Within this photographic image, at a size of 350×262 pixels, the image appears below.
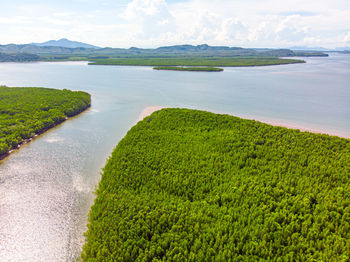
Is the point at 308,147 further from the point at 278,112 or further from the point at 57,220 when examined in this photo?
the point at 57,220

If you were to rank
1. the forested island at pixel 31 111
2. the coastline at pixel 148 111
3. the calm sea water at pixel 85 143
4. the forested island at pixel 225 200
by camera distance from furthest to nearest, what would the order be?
the coastline at pixel 148 111 < the forested island at pixel 31 111 < the calm sea water at pixel 85 143 < the forested island at pixel 225 200

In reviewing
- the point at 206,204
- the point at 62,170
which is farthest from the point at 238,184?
the point at 62,170

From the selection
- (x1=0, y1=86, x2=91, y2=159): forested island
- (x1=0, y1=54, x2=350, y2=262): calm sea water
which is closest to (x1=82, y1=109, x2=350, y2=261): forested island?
(x1=0, y1=54, x2=350, y2=262): calm sea water

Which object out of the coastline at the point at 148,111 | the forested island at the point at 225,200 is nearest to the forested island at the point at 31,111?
the coastline at the point at 148,111

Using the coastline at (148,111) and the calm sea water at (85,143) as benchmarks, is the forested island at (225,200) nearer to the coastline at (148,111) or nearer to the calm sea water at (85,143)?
the calm sea water at (85,143)

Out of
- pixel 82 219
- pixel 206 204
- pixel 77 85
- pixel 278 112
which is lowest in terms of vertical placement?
pixel 82 219

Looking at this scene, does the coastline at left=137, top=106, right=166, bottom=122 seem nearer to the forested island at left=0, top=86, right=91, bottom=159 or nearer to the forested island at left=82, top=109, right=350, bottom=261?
the forested island at left=0, top=86, right=91, bottom=159
